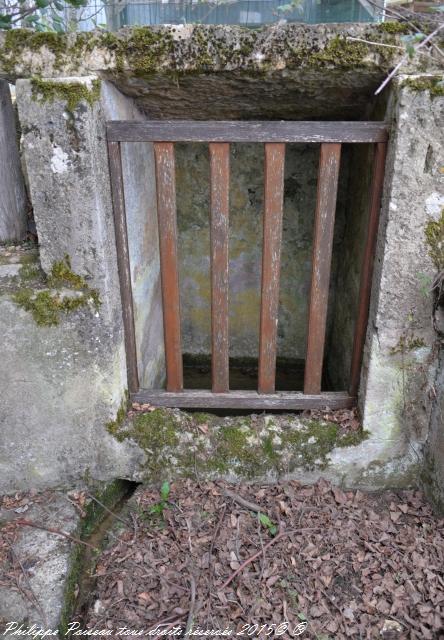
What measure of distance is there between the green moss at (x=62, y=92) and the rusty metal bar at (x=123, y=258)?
0.77 feet

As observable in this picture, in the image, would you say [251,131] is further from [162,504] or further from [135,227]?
[162,504]

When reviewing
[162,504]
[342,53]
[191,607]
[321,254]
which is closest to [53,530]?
[162,504]

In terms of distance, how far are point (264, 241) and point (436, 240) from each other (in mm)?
727

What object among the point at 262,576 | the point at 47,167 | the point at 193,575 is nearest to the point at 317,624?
the point at 262,576

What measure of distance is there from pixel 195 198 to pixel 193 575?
249 cm

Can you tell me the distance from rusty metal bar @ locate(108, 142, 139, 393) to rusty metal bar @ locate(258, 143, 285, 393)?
0.64 m

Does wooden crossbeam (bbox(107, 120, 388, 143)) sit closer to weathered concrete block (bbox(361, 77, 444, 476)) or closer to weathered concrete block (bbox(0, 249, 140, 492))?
weathered concrete block (bbox(361, 77, 444, 476))

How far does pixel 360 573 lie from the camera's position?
6.86 feet

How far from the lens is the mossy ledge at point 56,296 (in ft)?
6.98

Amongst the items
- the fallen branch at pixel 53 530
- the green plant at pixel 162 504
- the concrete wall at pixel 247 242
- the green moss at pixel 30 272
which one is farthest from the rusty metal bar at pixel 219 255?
the concrete wall at pixel 247 242

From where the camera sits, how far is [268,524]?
2264 mm

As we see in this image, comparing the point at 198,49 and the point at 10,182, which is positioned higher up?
the point at 198,49

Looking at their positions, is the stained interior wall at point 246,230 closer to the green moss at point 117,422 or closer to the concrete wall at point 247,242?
the concrete wall at point 247,242

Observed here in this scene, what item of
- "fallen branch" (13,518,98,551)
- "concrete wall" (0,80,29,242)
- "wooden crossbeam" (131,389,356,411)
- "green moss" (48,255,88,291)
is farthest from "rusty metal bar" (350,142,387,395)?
"concrete wall" (0,80,29,242)
